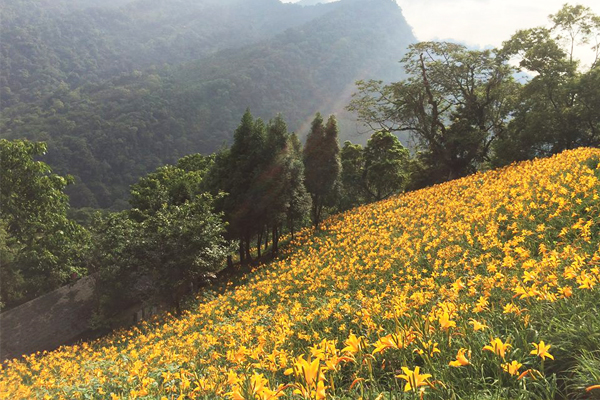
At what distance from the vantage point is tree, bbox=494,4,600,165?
15672mm

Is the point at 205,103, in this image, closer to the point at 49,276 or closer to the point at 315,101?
the point at 315,101

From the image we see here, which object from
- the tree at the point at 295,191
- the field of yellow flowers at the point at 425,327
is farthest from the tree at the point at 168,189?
the field of yellow flowers at the point at 425,327

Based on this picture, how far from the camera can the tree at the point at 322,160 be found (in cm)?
2055

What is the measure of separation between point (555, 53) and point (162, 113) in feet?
334

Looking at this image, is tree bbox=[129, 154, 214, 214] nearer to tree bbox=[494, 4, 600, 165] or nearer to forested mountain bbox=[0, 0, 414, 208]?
tree bbox=[494, 4, 600, 165]

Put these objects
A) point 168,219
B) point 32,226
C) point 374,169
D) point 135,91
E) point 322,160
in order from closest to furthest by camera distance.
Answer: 1. point 168,219
2. point 32,226
3. point 322,160
4. point 374,169
5. point 135,91

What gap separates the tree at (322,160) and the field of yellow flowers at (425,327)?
9.65m

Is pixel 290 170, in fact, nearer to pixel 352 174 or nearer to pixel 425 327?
pixel 352 174

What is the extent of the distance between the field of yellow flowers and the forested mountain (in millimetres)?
65283

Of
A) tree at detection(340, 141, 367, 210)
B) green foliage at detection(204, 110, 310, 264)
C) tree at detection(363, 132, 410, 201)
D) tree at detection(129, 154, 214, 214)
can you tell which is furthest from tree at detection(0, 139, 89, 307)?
tree at detection(363, 132, 410, 201)

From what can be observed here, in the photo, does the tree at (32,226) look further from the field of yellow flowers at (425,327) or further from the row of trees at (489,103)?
the row of trees at (489,103)

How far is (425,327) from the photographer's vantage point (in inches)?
106

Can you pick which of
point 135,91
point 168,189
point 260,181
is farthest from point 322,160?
point 135,91

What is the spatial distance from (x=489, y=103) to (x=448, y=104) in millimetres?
2910
